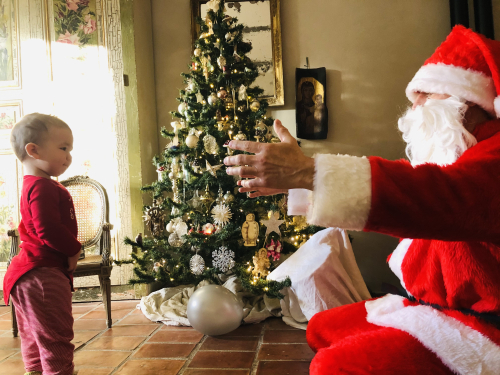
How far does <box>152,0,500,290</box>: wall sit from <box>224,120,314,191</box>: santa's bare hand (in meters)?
2.40

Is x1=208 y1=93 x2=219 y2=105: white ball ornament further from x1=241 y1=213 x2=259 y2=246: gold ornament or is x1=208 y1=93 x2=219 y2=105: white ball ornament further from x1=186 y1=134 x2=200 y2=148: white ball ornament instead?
x1=241 y1=213 x2=259 y2=246: gold ornament

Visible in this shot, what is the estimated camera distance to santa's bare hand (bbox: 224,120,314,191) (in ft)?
2.63

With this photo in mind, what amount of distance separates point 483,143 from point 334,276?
4.72 ft

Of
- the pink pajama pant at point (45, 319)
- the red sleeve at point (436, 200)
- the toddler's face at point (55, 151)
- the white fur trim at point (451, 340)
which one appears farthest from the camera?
the toddler's face at point (55, 151)

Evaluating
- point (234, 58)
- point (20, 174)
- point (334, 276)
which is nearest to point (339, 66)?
point (234, 58)

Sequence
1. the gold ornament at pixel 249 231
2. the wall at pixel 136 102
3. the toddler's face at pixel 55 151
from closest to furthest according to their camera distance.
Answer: the toddler's face at pixel 55 151 < the gold ornament at pixel 249 231 < the wall at pixel 136 102

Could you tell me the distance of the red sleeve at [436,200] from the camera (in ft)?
2.56

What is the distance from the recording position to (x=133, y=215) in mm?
2996

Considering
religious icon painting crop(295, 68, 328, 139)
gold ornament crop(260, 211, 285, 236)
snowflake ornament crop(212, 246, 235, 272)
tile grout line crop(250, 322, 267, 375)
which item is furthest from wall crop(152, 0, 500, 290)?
tile grout line crop(250, 322, 267, 375)

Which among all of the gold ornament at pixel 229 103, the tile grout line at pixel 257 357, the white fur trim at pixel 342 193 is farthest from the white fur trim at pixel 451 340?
the gold ornament at pixel 229 103

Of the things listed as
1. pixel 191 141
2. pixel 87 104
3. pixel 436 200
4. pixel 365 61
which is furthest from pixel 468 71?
pixel 87 104

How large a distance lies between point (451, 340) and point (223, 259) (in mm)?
1594

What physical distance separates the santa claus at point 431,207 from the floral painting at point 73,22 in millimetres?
2711

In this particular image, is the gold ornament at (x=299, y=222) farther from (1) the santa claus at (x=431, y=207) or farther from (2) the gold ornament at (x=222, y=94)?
(1) the santa claus at (x=431, y=207)
